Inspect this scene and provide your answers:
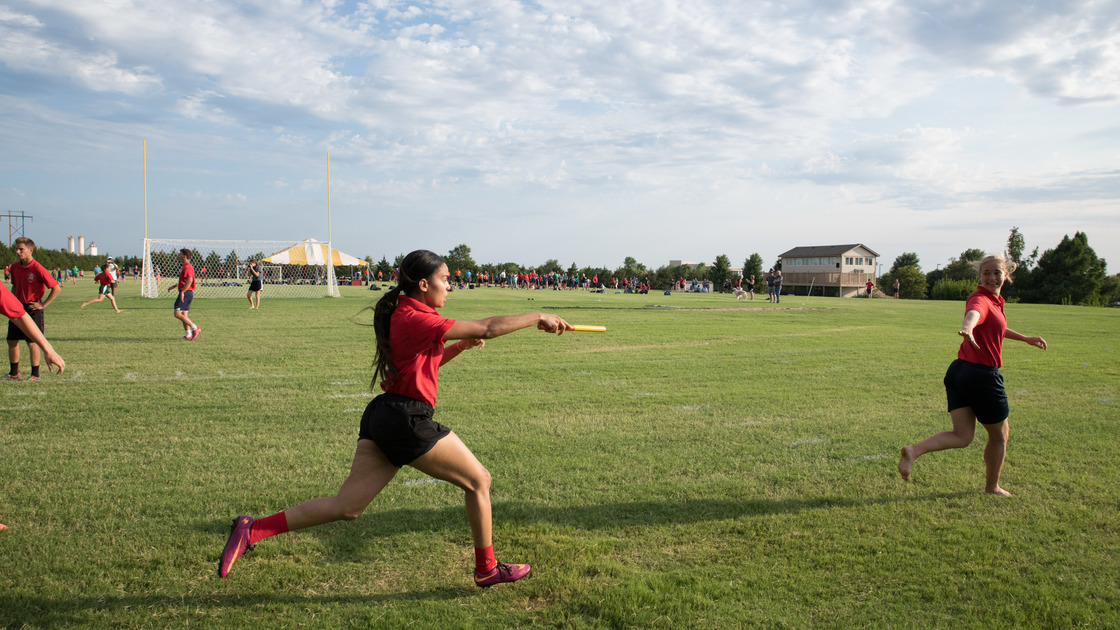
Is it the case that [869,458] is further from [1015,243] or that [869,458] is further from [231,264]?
[1015,243]

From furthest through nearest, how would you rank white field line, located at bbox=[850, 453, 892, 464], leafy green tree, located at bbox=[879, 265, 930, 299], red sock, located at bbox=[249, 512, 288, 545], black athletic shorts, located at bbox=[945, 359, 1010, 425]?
1. leafy green tree, located at bbox=[879, 265, 930, 299]
2. white field line, located at bbox=[850, 453, 892, 464]
3. black athletic shorts, located at bbox=[945, 359, 1010, 425]
4. red sock, located at bbox=[249, 512, 288, 545]

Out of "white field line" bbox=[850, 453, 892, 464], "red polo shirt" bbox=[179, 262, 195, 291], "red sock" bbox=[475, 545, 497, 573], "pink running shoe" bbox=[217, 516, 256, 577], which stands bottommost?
"white field line" bbox=[850, 453, 892, 464]

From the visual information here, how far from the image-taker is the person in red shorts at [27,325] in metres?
5.01

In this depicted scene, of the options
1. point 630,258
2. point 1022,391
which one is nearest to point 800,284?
point 630,258

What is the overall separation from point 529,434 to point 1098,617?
14.7 ft

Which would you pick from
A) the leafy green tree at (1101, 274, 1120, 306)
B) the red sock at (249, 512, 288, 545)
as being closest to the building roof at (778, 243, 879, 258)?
the leafy green tree at (1101, 274, 1120, 306)

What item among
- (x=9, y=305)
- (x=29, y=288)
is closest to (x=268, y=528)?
(x=9, y=305)

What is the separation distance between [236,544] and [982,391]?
5.00 metres

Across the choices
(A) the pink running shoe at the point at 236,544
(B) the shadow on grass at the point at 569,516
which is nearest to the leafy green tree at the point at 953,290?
(B) the shadow on grass at the point at 569,516

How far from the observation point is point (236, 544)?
3336mm

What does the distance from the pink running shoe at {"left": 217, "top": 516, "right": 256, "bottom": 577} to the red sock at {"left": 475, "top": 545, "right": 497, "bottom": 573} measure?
118 centimetres

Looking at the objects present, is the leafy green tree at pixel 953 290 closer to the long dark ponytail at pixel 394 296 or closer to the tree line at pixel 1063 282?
the tree line at pixel 1063 282

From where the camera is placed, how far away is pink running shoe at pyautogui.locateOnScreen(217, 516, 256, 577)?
3.28 metres

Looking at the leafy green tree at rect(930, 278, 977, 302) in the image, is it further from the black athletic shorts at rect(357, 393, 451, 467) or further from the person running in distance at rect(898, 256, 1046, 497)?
the black athletic shorts at rect(357, 393, 451, 467)
